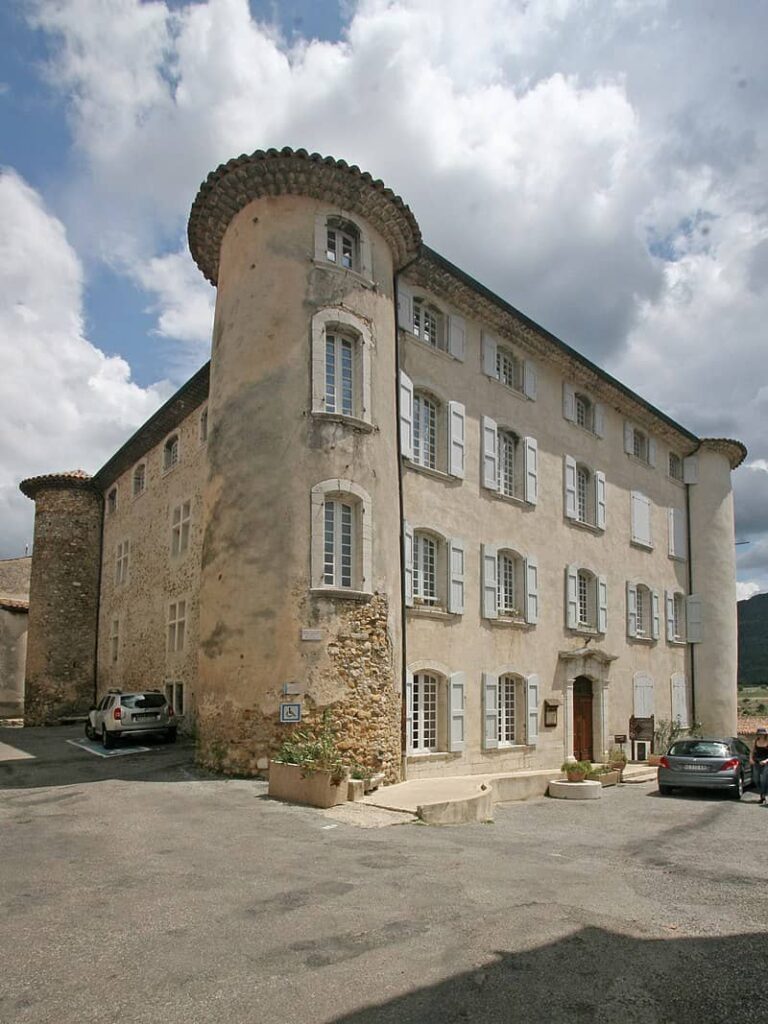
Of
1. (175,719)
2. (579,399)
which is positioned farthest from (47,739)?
(579,399)

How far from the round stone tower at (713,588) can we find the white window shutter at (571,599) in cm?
743

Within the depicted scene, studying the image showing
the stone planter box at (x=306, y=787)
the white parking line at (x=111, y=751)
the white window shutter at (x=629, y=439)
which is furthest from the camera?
the white window shutter at (x=629, y=439)

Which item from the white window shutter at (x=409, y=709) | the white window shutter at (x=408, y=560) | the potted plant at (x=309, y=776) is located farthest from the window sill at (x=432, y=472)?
the potted plant at (x=309, y=776)

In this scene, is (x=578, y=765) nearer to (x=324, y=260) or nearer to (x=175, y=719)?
(x=175, y=719)

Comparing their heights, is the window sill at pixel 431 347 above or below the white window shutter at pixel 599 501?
above

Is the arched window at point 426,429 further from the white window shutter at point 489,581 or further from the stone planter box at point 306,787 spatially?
the stone planter box at point 306,787

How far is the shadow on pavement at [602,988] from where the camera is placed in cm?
416

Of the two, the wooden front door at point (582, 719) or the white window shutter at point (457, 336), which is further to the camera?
the wooden front door at point (582, 719)

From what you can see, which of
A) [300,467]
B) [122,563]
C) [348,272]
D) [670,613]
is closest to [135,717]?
[300,467]

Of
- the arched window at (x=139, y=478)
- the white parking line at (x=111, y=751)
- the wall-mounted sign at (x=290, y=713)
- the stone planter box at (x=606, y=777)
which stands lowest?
the stone planter box at (x=606, y=777)

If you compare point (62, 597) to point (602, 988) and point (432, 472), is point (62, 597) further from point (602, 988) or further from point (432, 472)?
point (602, 988)

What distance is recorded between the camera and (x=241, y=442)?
541 inches

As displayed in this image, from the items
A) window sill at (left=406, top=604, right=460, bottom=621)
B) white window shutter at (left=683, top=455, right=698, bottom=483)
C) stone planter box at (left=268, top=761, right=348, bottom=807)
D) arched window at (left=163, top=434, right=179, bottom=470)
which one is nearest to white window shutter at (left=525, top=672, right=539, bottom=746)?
window sill at (left=406, top=604, right=460, bottom=621)

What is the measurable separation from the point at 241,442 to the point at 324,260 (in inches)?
143
